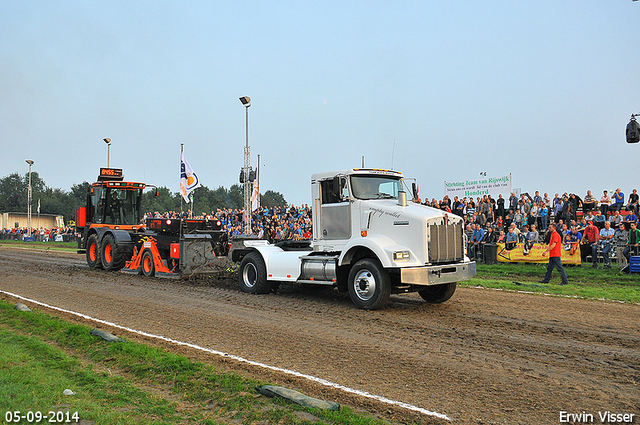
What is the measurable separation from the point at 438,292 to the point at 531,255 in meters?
10.0

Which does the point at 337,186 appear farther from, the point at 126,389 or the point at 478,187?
the point at 478,187

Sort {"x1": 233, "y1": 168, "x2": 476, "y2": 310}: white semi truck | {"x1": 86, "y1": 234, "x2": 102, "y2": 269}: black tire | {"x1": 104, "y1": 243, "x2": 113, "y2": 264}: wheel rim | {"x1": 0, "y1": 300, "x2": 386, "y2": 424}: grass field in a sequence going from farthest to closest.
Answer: {"x1": 86, "y1": 234, "x2": 102, "y2": 269}: black tire < {"x1": 104, "y1": 243, "x2": 113, "y2": 264}: wheel rim < {"x1": 233, "y1": 168, "x2": 476, "y2": 310}: white semi truck < {"x1": 0, "y1": 300, "x2": 386, "y2": 424}: grass field

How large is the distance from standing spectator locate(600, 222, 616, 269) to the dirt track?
7.26 m

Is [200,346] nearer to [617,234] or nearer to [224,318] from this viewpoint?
[224,318]

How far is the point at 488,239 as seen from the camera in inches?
835

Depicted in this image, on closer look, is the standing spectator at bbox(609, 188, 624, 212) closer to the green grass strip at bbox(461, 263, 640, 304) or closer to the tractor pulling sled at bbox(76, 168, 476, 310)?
the green grass strip at bbox(461, 263, 640, 304)

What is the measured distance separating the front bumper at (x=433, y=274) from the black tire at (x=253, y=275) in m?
4.22

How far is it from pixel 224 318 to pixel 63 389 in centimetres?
404

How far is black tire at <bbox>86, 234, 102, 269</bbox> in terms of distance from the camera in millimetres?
18020

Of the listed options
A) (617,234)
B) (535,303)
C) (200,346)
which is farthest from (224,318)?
(617,234)

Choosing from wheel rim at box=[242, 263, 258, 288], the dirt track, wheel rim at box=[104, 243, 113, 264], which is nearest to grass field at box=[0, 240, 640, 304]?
the dirt track

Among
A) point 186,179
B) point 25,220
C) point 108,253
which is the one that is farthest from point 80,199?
point 108,253

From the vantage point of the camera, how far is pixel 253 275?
1227cm

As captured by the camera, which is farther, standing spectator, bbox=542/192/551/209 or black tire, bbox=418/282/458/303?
standing spectator, bbox=542/192/551/209
